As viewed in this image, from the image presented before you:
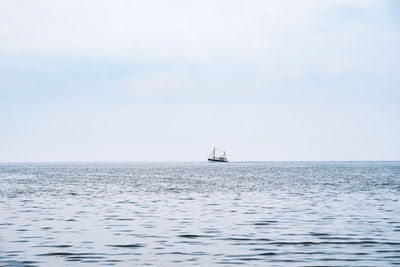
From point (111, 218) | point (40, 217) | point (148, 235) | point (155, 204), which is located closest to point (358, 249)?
point (148, 235)

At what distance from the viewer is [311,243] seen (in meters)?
24.7

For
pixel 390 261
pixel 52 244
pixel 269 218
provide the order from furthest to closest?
pixel 269 218
pixel 52 244
pixel 390 261

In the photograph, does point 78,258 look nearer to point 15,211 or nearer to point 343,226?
point 343,226

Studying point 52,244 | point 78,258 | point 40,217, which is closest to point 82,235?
point 52,244

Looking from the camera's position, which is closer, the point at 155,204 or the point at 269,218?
the point at 269,218

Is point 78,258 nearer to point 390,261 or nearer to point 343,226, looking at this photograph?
point 390,261

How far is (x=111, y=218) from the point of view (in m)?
34.9

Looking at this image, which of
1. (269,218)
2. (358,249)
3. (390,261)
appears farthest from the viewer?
(269,218)

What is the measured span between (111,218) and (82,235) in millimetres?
7510

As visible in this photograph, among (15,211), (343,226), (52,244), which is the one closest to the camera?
(52,244)

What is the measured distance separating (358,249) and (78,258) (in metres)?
11.5

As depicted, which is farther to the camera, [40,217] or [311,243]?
[40,217]

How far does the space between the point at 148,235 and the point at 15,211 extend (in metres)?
15.7

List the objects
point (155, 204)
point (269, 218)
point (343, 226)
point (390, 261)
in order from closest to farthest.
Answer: point (390, 261) → point (343, 226) → point (269, 218) → point (155, 204)
